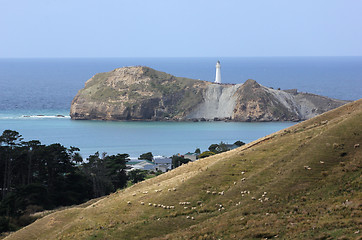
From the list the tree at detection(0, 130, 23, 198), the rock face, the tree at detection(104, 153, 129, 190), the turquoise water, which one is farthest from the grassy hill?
the rock face

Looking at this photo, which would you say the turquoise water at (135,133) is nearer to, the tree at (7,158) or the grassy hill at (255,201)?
the tree at (7,158)

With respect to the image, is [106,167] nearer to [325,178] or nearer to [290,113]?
[325,178]

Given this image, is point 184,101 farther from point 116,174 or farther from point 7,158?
point 7,158

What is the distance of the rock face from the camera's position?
450 ft

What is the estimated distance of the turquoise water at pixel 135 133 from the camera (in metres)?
96.9

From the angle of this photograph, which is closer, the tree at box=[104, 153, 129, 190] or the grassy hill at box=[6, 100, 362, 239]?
the grassy hill at box=[6, 100, 362, 239]

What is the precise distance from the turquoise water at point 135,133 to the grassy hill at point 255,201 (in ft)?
198

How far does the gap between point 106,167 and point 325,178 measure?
35334 mm

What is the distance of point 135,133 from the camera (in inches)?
4496

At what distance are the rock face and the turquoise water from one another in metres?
6.30

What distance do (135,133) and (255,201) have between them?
3558 inches

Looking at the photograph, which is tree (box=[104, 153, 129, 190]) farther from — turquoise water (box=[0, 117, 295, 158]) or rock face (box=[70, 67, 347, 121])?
rock face (box=[70, 67, 347, 121])

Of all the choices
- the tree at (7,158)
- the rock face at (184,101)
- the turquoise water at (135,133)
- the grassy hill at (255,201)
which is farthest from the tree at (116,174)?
the rock face at (184,101)

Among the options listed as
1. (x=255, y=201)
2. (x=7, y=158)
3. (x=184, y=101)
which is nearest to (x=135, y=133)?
(x=184, y=101)
